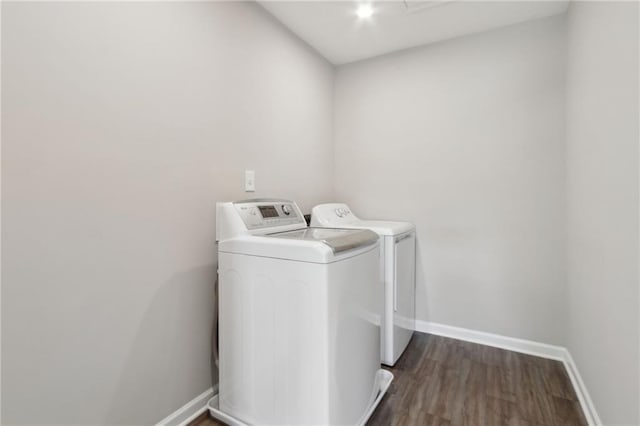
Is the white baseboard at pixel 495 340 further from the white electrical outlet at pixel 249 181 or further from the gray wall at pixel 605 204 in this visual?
the white electrical outlet at pixel 249 181

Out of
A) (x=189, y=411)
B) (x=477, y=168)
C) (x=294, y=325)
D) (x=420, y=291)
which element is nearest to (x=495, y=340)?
(x=420, y=291)

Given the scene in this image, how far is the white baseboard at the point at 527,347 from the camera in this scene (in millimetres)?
1495

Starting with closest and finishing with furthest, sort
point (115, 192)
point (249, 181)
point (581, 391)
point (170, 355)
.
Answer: point (115, 192) → point (170, 355) → point (581, 391) → point (249, 181)

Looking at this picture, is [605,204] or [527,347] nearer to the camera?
[605,204]

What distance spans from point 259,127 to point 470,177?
158cm

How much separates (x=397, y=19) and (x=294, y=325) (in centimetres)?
207

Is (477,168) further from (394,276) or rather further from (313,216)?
(313,216)

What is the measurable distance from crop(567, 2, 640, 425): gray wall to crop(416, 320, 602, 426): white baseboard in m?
0.09

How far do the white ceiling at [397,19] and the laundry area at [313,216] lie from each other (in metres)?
0.02

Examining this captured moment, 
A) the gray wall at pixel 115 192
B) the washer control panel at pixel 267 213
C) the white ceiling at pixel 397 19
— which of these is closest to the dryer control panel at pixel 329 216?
the washer control panel at pixel 267 213

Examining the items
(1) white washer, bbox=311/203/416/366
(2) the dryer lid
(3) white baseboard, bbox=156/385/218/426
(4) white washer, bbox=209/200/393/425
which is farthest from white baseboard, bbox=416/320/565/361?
(3) white baseboard, bbox=156/385/218/426

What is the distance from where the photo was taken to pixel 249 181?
1.82 meters

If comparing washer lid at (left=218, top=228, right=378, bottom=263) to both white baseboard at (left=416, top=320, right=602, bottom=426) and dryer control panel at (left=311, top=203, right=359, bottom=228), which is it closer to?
dryer control panel at (left=311, top=203, right=359, bottom=228)

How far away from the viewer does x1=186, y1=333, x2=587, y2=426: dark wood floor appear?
1.46 meters
